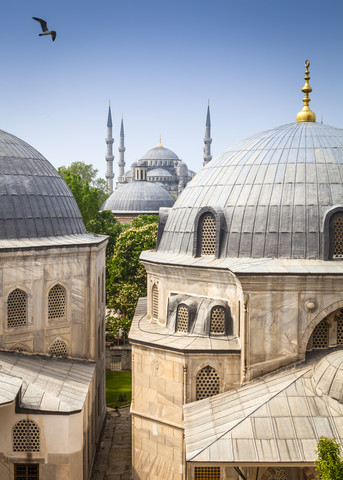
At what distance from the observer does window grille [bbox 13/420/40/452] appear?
1864 cm

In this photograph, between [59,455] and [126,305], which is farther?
[126,305]

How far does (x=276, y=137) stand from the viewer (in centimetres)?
2359

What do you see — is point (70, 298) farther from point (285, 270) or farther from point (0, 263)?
point (285, 270)

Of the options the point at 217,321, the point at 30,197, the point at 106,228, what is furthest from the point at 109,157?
the point at 217,321

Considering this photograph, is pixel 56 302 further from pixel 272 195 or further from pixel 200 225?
pixel 272 195

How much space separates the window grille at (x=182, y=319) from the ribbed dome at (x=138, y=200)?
5838 centimetres

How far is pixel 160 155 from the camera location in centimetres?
11944

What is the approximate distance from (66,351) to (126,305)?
1335 centimetres

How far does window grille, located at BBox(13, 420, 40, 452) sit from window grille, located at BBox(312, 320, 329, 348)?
29.4 ft

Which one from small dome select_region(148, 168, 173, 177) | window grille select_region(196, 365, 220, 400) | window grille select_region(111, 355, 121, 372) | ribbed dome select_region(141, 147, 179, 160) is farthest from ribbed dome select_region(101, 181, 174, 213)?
window grille select_region(196, 365, 220, 400)

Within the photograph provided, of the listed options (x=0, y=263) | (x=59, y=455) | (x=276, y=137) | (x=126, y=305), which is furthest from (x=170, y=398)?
(x=126, y=305)

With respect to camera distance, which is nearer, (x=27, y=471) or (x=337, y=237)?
(x=27, y=471)

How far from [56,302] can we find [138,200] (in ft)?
190

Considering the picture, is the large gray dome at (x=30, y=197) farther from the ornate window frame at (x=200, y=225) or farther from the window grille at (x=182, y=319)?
the window grille at (x=182, y=319)
